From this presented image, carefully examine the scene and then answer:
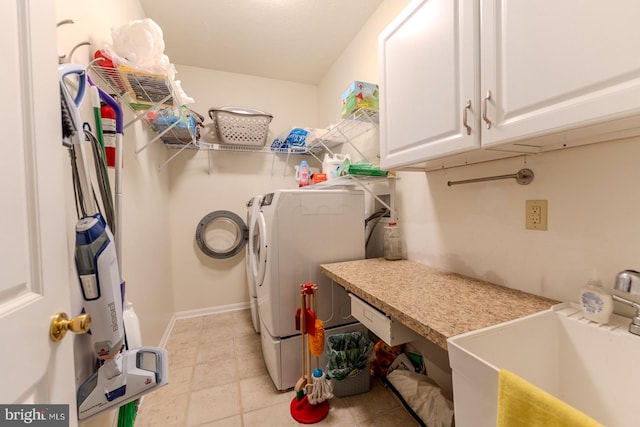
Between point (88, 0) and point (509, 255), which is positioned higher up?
point (88, 0)

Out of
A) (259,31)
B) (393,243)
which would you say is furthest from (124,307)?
(259,31)

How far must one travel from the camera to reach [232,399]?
62.1 inches

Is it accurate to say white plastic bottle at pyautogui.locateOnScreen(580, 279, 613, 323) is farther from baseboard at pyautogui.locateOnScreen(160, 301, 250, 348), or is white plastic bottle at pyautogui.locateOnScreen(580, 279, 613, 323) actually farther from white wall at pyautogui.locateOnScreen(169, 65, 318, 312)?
baseboard at pyautogui.locateOnScreen(160, 301, 250, 348)

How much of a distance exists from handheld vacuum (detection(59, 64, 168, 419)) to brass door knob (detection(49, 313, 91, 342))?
0.19 m

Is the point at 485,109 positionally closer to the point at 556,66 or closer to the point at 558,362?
the point at 556,66

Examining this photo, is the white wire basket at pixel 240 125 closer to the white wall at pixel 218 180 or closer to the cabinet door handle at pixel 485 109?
the white wall at pixel 218 180

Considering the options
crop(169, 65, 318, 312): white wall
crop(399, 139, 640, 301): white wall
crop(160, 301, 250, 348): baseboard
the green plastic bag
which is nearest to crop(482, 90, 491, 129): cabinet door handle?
crop(399, 139, 640, 301): white wall

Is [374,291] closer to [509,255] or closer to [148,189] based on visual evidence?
[509,255]

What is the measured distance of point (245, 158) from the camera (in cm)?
301

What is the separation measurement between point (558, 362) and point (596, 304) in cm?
23

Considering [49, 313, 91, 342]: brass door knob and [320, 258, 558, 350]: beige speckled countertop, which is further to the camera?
[320, 258, 558, 350]: beige speckled countertop

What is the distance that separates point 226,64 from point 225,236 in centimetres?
197

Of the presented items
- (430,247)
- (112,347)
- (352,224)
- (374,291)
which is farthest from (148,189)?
(430,247)

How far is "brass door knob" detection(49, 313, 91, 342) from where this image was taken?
0.57m
